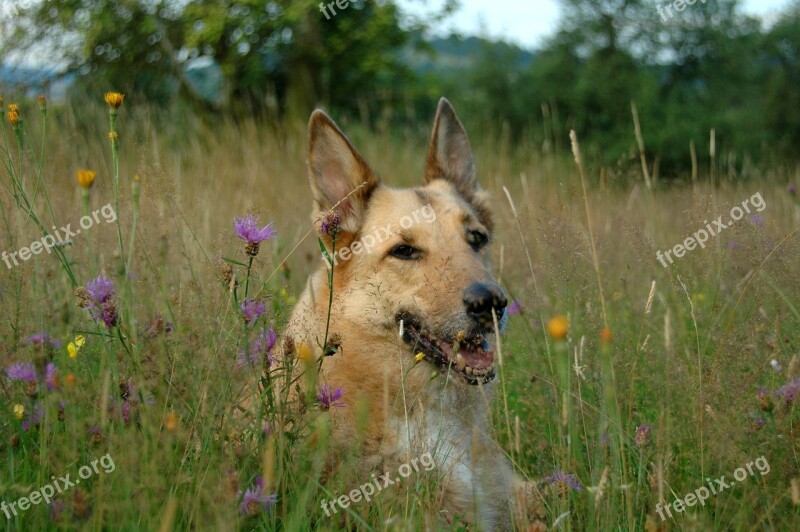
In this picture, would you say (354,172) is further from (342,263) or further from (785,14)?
(785,14)

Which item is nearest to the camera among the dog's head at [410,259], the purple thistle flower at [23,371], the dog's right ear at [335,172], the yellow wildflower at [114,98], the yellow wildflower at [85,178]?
the yellow wildflower at [85,178]

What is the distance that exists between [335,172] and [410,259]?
59 centimetres

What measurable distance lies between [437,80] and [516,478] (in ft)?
72.5

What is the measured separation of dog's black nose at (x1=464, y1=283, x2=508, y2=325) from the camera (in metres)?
2.85

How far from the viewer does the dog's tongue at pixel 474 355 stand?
2912 mm

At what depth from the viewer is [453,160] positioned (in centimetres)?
407

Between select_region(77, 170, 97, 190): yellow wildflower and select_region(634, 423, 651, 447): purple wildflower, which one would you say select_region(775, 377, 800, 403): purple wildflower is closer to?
select_region(634, 423, 651, 447): purple wildflower

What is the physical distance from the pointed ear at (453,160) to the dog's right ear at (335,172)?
0.50m

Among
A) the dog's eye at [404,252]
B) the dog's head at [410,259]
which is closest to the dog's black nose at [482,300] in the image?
the dog's head at [410,259]

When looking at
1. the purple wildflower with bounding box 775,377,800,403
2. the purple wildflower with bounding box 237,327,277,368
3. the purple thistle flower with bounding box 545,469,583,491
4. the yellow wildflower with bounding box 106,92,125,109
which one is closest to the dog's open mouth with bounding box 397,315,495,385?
the purple thistle flower with bounding box 545,469,583,491

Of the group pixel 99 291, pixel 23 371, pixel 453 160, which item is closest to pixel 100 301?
pixel 99 291

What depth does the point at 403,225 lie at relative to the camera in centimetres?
345

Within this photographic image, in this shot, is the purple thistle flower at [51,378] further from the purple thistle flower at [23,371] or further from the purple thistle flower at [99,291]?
the purple thistle flower at [99,291]

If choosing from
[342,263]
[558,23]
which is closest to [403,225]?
[342,263]
